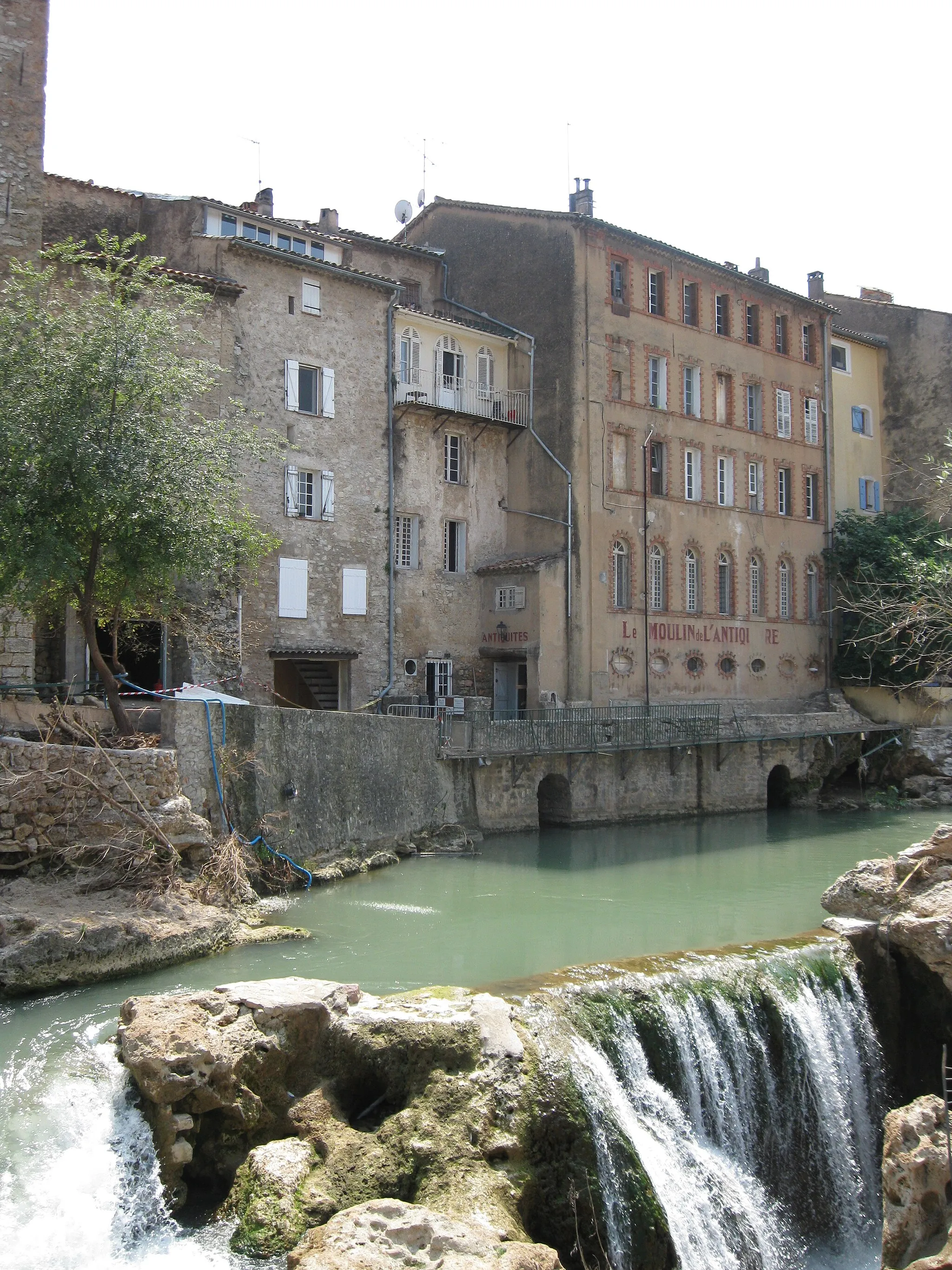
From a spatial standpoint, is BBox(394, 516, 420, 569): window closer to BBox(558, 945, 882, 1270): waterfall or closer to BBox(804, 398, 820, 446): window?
BBox(804, 398, 820, 446): window

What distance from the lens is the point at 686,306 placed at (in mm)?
37344

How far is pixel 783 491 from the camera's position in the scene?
40438mm

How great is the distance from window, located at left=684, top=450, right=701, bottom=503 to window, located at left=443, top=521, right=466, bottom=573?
7888mm

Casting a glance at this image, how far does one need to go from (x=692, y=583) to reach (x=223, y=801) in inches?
849

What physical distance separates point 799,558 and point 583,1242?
3371 cm

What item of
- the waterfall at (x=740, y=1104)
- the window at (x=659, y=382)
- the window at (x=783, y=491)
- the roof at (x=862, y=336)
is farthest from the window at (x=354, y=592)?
the roof at (x=862, y=336)

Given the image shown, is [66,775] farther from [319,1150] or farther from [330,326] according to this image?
[330,326]

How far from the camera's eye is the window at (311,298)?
29.1 metres

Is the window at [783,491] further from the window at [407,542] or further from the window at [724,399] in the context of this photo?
the window at [407,542]

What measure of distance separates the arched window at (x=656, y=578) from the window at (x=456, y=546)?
5.83 meters

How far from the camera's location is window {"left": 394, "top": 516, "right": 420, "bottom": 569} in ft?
103

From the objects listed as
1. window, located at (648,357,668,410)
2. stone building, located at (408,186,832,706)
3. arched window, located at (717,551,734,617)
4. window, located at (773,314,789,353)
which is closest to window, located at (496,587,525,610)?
stone building, located at (408,186,832,706)

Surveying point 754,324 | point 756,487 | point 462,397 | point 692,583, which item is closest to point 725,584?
point 692,583

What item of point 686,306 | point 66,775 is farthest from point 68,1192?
point 686,306
